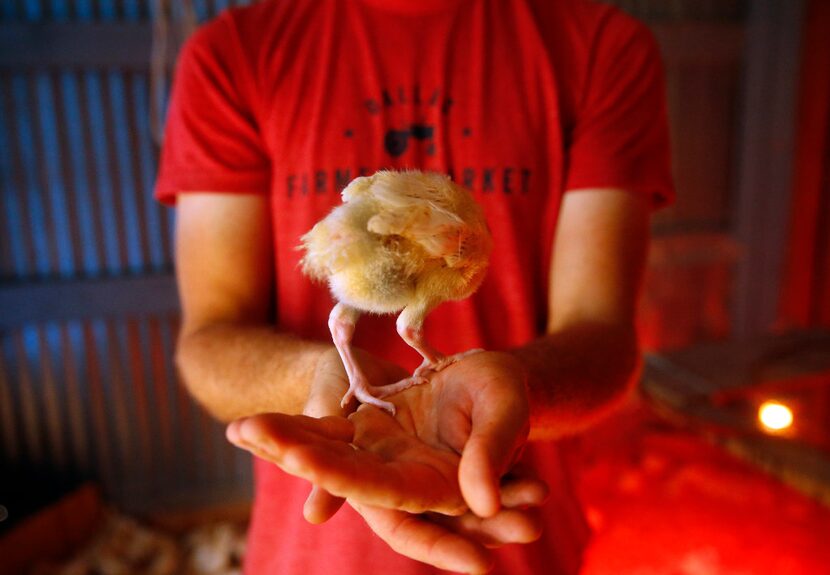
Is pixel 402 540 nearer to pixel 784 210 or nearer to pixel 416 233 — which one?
pixel 416 233

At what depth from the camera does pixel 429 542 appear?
1.91 ft

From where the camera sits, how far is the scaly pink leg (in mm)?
622

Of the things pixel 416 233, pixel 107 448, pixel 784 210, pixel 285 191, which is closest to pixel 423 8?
pixel 285 191

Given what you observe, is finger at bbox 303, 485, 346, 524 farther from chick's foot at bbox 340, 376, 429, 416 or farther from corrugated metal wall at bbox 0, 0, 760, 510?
corrugated metal wall at bbox 0, 0, 760, 510

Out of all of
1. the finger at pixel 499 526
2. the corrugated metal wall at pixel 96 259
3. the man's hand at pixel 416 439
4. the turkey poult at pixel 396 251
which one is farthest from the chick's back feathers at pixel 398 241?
the corrugated metal wall at pixel 96 259

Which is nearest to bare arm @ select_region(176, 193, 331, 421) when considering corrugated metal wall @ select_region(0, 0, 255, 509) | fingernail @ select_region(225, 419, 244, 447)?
fingernail @ select_region(225, 419, 244, 447)

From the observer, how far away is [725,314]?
3.08m

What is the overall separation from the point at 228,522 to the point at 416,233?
2453mm

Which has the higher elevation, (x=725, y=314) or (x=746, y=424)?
(x=725, y=314)

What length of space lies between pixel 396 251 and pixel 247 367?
17.8 inches

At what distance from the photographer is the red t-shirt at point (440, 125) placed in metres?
0.92

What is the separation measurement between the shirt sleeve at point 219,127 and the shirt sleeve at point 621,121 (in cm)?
53

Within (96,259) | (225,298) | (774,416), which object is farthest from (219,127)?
(774,416)

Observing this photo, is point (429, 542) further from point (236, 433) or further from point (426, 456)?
point (236, 433)
